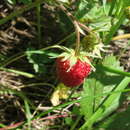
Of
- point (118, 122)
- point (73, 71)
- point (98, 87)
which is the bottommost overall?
point (118, 122)

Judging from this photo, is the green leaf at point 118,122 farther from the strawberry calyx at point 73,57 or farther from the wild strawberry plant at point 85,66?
the strawberry calyx at point 73,57

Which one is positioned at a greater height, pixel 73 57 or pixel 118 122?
pixel 73 57

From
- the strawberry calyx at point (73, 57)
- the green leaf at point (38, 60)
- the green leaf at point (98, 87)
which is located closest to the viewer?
the strawberry calyx at point (73, 57)

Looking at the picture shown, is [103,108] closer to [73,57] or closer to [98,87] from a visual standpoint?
[98,87]

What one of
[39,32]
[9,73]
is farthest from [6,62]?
[39,32]

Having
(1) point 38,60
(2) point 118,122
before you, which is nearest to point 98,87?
(2) point 118,122

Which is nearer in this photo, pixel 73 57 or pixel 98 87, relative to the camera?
pixel 73 57

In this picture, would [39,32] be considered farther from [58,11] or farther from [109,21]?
[109,21]

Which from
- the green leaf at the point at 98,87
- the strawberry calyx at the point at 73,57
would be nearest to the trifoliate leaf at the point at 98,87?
the green leaf at the point at 98,87
